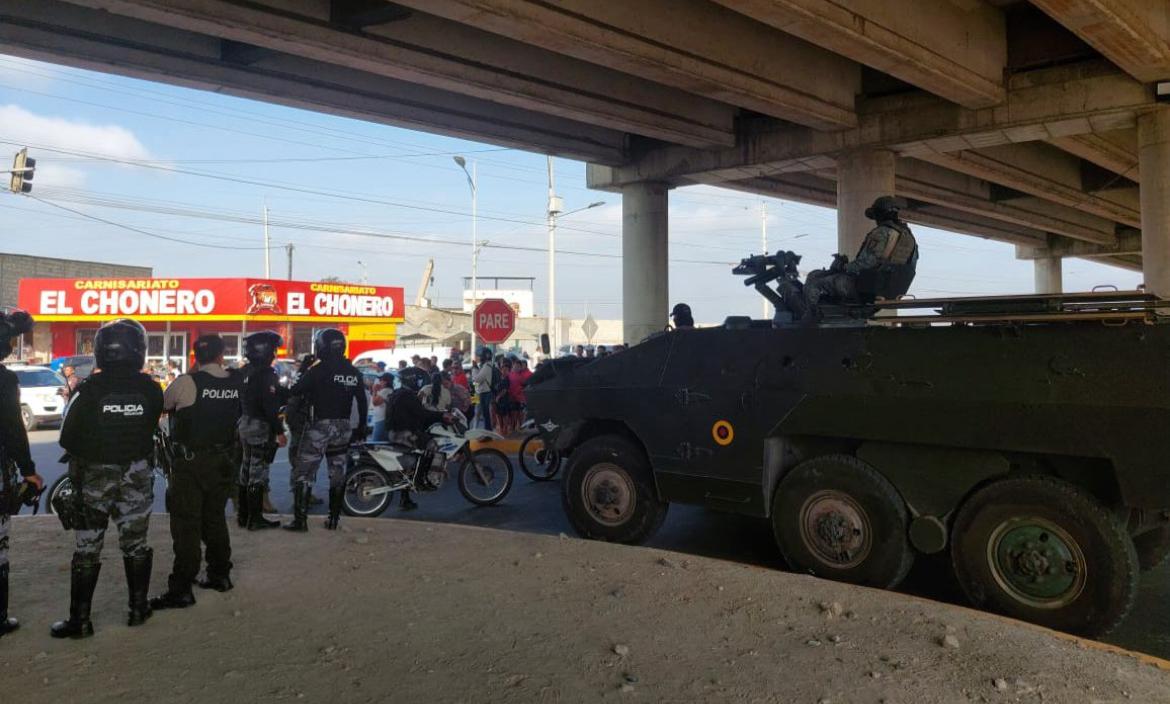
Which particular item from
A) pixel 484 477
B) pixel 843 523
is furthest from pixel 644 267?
pixel 843 523

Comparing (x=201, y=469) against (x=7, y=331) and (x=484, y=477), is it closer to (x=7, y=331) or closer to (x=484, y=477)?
(x=7, y=331)

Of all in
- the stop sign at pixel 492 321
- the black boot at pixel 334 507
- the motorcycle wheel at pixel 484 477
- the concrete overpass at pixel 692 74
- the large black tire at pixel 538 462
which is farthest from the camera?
the stop sign at pixel 492 321

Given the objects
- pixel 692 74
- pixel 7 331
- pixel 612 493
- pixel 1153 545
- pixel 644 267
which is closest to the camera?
pixel 7 331

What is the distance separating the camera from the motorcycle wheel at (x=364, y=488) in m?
8.30

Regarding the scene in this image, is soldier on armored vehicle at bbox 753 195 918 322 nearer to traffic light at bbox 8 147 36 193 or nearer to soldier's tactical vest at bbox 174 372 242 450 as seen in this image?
soldier's tactical vest at bbox 174 372 242 450

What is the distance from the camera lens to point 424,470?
874 cm

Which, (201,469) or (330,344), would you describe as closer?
(201,469)

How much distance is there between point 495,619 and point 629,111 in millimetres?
11383

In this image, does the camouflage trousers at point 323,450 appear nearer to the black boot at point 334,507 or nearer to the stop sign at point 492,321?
the black boot at point 334,507

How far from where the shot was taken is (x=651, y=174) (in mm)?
18328

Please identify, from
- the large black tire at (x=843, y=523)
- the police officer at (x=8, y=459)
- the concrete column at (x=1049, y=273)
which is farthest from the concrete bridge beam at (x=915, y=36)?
the concrete column at (x=1049, y=273)

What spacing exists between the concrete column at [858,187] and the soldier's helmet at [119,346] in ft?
43.3

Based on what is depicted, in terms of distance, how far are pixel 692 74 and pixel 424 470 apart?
7.17m

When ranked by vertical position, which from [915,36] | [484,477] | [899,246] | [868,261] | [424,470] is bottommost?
[484,477]
